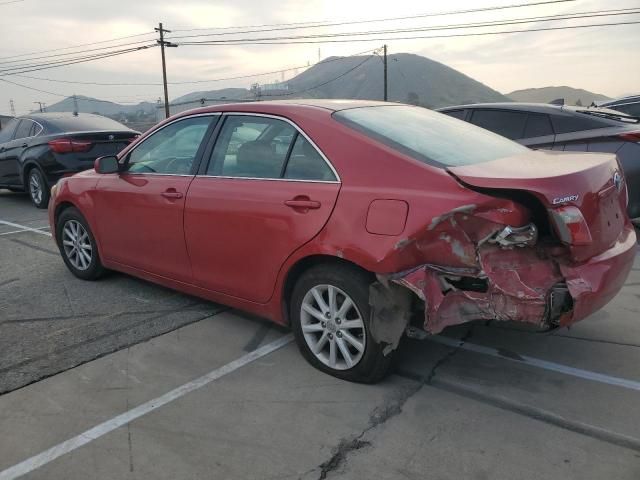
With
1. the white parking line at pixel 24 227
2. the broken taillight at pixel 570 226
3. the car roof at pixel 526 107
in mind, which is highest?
the car roof at pixel 526 107

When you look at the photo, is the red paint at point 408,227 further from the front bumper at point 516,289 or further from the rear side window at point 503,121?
the rear side window at point 503,121

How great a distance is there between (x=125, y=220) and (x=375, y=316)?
8.23ft

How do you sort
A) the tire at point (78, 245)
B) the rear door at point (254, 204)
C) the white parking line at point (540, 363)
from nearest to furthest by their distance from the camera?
the white parking line at point (540, 363) → the rear door at point (254, 204) → the tire at point (78, 245)

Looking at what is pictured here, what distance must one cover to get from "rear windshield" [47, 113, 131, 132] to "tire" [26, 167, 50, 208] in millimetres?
839

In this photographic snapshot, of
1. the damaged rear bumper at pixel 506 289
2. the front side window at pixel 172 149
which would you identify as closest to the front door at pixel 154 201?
the front side window at pixel 172 149

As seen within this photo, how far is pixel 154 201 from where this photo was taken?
4340mm

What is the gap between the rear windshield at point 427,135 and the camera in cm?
327

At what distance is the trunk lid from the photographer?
279cm

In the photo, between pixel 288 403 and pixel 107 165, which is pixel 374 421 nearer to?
pixel 288 403

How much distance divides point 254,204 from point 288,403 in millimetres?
1256

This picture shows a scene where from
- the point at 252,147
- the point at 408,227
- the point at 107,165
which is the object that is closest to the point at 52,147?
the point at 107,165

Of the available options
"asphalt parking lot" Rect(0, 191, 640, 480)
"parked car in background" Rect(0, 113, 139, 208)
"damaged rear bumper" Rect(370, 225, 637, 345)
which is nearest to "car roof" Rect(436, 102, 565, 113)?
"asphalt parking lot" Rect(0, 191, 640, 480)

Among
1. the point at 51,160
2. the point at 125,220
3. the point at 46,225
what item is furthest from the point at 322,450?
the point at 51,160

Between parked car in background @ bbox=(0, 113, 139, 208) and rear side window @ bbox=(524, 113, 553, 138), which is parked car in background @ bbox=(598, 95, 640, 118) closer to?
rear side window @ bbox=(524, 113, 553, 138)
